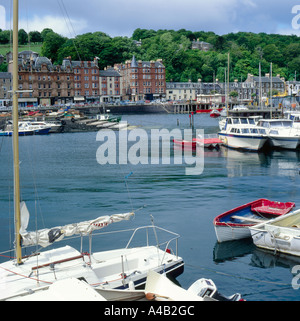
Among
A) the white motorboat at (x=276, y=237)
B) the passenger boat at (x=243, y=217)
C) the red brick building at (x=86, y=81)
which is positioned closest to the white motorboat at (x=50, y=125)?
the red brick building at (x=86, y=81)

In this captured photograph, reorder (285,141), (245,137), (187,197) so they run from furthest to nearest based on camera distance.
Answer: (245,137) < (285,141) < (187,197)

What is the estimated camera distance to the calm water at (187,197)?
17.1 meters

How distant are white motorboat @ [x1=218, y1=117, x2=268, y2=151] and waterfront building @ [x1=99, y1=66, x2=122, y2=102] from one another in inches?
3762

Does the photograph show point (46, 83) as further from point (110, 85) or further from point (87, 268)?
point (87, 268)

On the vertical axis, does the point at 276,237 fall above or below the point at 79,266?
below

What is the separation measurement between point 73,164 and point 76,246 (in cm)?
2536

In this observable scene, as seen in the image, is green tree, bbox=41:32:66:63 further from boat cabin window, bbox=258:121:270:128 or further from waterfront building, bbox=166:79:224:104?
boat cabin window, bbox=258:121:270:128

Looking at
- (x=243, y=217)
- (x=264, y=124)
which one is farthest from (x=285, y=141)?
(x=243, y=217)

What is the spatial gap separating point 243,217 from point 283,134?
100 feet

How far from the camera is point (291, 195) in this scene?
29125mm

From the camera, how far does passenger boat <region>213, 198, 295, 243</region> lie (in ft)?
65.2

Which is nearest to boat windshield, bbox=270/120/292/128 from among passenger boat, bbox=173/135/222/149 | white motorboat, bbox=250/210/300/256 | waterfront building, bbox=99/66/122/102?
passenger boat, bbox=173/135/222/149

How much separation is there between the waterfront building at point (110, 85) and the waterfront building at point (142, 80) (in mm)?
2338

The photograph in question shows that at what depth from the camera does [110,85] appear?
147 m
